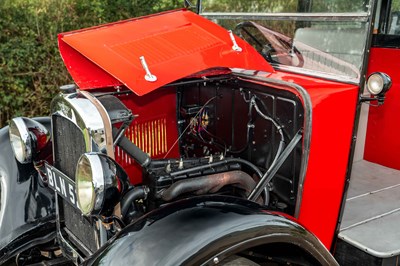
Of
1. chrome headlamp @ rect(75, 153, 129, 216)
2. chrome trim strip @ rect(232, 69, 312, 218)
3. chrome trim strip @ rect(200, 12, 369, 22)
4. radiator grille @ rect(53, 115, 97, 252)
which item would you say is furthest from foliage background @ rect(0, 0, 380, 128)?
chrome trim strip @ rect(232, 69, 312, 218)

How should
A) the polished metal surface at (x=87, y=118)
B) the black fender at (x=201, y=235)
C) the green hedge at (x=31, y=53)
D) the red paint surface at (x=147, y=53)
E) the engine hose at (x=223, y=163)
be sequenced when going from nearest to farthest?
1. the black fender at (x=201, y=235)
2. the polished metal surface at (x=87, y=118)
3. the red paint surface at (x=147, y=53)
4. the engine hose at (x=223, y=163)
5. the green hedge at (x=31, y=53)

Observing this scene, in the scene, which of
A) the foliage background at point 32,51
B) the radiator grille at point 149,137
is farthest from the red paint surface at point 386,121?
the foliage background at point 32,51

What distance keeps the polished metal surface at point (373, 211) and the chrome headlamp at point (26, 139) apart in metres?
1.83

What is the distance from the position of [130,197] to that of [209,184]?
40 cm

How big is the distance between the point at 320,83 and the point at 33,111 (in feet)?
16.7

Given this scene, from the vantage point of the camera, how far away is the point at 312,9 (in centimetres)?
263

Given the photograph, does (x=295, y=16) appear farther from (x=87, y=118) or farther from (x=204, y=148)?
(x=87, y=118)

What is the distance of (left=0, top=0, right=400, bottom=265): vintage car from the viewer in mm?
1951

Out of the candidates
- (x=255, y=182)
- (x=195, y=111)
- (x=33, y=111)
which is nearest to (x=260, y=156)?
(x=255, y=182)

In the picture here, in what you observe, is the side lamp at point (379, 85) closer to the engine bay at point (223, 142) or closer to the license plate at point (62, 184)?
the engine bay at point (223, 142)

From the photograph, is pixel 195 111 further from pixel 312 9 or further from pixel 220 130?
pixel 312 9

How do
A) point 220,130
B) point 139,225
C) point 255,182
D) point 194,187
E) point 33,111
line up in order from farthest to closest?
point 33,111 → point 220,130 → point 255,182 → point 194,187 → point 139,225

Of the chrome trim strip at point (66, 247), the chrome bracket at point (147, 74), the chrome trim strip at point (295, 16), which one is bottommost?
the chrome trim strip at point (66, 247)

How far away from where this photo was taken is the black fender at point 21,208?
8.50 feet
